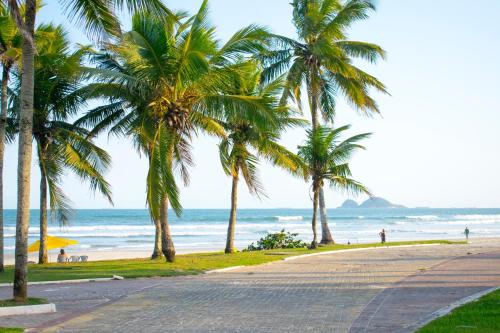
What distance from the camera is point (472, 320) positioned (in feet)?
29.8

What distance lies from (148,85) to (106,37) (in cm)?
709

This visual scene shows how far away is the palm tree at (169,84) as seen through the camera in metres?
17.5

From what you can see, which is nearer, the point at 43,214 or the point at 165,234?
the point at 165,234

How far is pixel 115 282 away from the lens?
1593cm

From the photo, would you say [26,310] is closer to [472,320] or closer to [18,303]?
[18,303]

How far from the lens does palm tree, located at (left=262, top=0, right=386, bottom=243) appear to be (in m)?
28.9

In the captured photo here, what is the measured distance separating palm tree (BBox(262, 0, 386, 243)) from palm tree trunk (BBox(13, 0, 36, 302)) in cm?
1857

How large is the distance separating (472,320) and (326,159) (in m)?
18.6

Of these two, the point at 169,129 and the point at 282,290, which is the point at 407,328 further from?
the point at 169,129

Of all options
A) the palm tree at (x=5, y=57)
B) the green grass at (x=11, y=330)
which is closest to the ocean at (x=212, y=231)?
the palm tree at (x=5, y=57)

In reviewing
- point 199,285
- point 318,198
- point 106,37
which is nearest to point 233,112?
point 199,285

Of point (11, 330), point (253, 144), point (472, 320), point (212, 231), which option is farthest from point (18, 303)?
point (212, 231)

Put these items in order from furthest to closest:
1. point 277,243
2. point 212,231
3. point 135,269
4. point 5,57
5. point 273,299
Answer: point 212,231, point 277,243, point 135,269, point 5,57, point 273,299

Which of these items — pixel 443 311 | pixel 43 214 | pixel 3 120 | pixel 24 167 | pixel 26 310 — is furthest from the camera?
pixel 43 214
